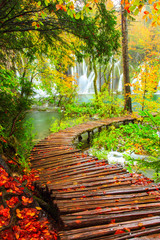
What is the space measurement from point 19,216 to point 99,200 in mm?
1122

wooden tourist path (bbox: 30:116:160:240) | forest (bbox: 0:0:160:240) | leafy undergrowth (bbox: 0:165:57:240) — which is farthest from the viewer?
forest (bbox: 0:0:160:240)

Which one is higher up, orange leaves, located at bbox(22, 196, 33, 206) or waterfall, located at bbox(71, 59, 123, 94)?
waterfall, located at bbox(71, 59, 123, 94)

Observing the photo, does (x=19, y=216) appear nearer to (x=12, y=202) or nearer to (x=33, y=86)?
(x=12, y=202)

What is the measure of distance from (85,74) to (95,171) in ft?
75.0

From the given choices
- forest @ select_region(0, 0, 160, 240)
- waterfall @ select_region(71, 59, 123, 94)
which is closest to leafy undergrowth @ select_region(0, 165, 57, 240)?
forest @ select_region(0, 0, 160, 240)

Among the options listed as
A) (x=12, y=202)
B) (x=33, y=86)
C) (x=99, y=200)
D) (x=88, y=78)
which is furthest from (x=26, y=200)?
(x=88, y=78)

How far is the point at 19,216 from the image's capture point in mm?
2000

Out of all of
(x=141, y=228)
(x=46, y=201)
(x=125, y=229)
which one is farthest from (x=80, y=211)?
(x=46, y=201)

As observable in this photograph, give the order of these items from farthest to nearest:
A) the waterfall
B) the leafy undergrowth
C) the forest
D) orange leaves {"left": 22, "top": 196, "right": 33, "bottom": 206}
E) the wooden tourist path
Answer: the waterfall → orange leaves {"left": 22, "top": 196, "right": 33, "bottom": 206} → the forest → the leafy undergrowth → the wooden tourist path

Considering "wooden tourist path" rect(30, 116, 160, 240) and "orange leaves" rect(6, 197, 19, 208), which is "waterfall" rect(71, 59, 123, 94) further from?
"orange leaves" rect(6, 197, 19, 208)

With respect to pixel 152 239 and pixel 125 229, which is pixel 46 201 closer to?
pixel 125 229

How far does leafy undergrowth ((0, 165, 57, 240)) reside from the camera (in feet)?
5.86

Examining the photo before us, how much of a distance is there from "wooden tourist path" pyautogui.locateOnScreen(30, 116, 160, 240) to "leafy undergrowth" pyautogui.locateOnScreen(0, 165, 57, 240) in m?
0.29

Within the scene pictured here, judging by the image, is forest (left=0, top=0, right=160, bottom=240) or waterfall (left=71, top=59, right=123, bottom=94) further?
waterfall (left=71, top=59, right=123, bottom=94)
